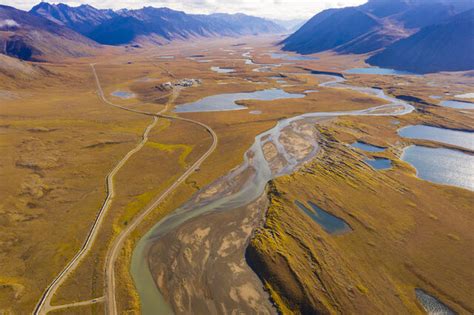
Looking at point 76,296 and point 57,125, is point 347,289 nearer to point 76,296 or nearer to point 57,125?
point 76,296

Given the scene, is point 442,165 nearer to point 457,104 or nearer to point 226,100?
point 457,104

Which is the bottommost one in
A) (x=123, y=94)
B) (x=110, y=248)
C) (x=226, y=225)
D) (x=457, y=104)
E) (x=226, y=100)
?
(x=110, y=248)

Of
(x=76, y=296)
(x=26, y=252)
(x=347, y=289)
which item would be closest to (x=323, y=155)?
(x=347, y=289)

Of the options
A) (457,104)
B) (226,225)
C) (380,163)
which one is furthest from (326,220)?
(457,104)

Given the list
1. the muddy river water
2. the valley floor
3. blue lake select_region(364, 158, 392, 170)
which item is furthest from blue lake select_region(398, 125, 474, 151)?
the muddy river water

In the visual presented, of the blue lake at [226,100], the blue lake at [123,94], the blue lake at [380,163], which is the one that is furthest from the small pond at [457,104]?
the blue lake at [123,94]

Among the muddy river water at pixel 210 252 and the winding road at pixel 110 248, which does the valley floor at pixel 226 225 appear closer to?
the muddy river water at pixel 210 252
